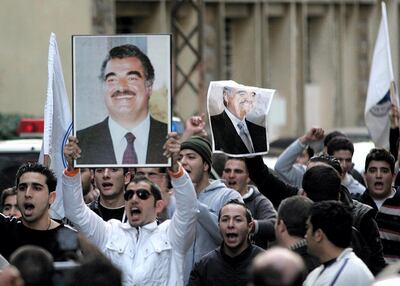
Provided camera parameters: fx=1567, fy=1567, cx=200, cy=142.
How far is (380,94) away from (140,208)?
17.1 feet

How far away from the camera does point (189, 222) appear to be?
31.8 ft

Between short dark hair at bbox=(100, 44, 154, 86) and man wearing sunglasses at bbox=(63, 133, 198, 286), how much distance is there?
48cm

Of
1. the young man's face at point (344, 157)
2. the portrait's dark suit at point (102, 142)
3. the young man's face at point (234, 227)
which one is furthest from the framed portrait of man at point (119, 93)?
the young man's face at point (344, 157)

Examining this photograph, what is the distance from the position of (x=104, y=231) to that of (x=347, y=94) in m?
27.5

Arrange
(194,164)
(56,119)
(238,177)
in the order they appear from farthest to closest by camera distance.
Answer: (238,177), (56,119), (194,164)

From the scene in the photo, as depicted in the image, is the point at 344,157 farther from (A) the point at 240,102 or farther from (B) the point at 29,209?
(B) the point at 29,209

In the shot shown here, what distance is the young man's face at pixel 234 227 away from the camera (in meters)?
9.76

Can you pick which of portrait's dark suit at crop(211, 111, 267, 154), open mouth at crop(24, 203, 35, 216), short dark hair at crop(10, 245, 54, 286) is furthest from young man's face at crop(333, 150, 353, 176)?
short dark hair at crop(10, 245, 54, 286)

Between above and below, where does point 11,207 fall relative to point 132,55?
below

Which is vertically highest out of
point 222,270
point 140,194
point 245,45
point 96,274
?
point 245,45

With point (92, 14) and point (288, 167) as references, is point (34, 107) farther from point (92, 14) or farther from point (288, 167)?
point (288, 167)

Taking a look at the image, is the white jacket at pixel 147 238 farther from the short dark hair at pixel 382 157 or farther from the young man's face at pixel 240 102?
the short dark hair at pixel 382 157

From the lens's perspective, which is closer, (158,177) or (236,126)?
(236,126)

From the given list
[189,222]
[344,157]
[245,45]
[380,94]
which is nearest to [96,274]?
[189,222]
